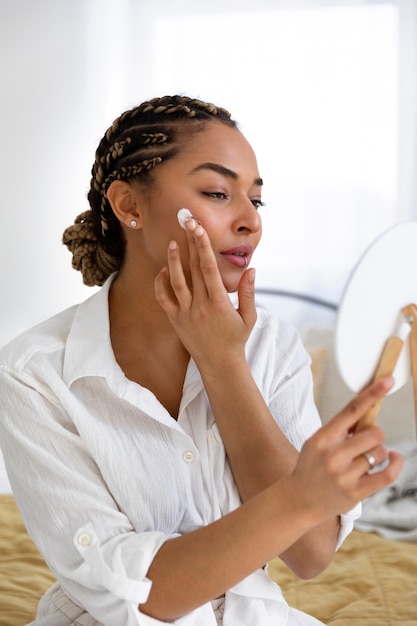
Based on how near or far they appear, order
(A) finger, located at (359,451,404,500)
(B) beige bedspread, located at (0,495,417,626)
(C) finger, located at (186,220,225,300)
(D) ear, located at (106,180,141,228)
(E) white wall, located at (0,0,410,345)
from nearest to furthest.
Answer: (A) finger, located at (359,451,404,500), (C) finger, located at (186,220,225,300), (D) ear, located at (106,180,141,228), (B) beige bedspread, located at (0,495,417,626), (E) white wall, located at (0,0,410,345)

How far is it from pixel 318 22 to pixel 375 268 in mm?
2868

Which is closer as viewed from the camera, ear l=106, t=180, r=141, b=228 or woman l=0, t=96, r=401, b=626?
woman l=0, t=96, r=401, b=626

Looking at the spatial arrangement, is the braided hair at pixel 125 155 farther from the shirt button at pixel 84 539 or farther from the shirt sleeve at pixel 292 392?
the shirt button at pixel 84 539

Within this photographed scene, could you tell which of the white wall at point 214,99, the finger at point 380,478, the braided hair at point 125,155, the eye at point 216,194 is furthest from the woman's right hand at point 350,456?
the white wall at point 214,99

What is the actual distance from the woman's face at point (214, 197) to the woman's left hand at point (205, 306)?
0.07 m

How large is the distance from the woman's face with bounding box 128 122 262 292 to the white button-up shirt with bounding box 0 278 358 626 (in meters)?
0.17

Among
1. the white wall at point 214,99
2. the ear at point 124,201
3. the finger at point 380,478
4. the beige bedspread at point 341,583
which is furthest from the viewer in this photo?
the white wall at point 214,99

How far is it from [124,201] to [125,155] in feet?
0.25


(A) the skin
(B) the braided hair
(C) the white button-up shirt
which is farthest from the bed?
(B) the braided hair

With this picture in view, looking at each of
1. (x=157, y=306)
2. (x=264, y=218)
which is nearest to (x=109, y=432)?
(x=157, y=306)

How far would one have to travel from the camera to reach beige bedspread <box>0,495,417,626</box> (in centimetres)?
182

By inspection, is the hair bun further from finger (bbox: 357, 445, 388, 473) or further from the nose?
finger (bbox: 357, 445, 388, 473)

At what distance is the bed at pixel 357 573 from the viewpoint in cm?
184

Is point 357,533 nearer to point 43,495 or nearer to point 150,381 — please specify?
point 150,381
